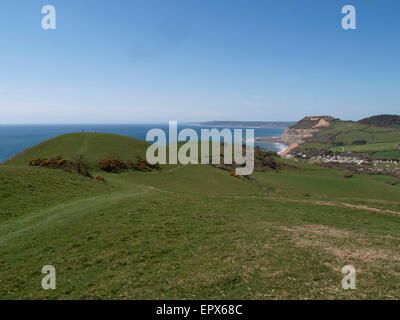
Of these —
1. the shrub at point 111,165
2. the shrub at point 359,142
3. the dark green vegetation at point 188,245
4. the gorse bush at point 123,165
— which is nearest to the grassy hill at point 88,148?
the shrub at point 111,165

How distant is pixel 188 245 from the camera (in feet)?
40.6

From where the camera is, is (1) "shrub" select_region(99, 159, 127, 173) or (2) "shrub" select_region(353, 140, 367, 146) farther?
(2) "shrub" select_region(353, 140, 367, 146)

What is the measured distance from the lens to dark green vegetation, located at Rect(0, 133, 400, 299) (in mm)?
8383

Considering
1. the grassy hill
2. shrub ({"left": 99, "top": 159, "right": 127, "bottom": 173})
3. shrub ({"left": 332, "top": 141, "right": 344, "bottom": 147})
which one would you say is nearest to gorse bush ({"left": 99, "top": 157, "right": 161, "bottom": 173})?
shrub ({"left": 99, "top": 159, "right": 127, "bottom": 173})

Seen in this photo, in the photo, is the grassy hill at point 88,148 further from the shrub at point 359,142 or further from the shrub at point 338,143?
the shrub at point 359,142

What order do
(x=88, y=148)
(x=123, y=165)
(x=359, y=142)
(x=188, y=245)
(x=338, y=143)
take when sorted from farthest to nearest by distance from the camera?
(x=338, y=143)
(x=359, y=142)
(x=88, y=148)
(x=123, y=165)
(x=188, y=245)

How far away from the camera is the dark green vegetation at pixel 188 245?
8383 mm

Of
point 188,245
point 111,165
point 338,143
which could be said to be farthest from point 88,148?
point 338,143

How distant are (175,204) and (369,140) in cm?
22180

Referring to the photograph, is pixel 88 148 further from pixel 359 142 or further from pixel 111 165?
pixel 359 142

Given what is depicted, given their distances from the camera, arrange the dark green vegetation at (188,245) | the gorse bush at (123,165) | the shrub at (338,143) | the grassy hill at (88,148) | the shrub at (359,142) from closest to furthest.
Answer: the dark green vegetation at (188,245), the gorse bush at (123,165), the grassy hill at (88,148), the shrub at (359,142), the shrub at (338,143)

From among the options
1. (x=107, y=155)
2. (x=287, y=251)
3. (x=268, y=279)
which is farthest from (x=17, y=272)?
(x=107, y=155)

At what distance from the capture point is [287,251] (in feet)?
36.9

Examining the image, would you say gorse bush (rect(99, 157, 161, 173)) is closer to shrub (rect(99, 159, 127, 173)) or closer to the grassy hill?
shrub (rect(99, 159, 127, 173))
